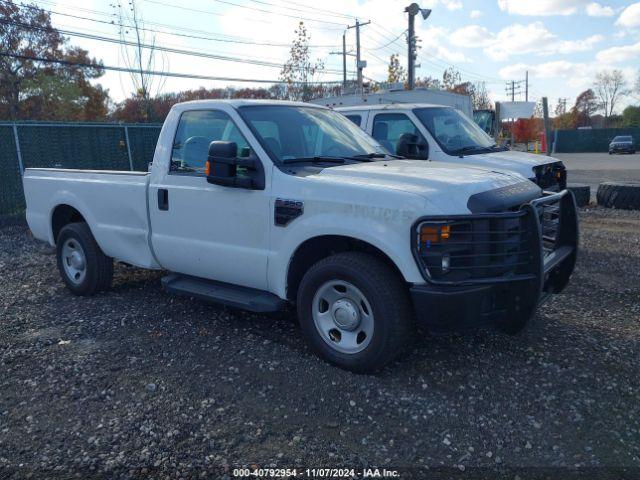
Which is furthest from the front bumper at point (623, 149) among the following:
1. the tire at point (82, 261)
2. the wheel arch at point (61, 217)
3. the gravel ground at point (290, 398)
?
the tire at point (82, 261)

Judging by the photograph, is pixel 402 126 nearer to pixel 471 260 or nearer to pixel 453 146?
pixel 453 146

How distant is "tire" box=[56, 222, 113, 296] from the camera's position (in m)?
5.92

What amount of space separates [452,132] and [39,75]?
103 ft

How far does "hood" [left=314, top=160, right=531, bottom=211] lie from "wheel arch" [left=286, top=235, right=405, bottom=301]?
0.43 meters

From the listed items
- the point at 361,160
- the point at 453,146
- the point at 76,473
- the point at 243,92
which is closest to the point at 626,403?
the point at 361,160

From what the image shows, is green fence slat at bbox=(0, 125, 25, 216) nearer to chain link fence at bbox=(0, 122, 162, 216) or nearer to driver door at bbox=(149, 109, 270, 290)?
chain link fence at bbox=(0, 122, 162, 216)

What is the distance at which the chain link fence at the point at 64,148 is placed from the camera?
12078mm

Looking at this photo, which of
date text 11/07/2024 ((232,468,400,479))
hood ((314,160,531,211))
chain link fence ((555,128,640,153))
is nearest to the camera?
date text 11/07/2024 ((232,468,400,479))

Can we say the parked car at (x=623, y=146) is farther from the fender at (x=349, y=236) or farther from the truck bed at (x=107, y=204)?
the fender at (x=349, y=236)

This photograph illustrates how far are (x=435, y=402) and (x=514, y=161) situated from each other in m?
4.78

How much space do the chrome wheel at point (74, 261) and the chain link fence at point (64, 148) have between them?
7003 millimetres

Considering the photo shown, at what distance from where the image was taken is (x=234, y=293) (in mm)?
4707

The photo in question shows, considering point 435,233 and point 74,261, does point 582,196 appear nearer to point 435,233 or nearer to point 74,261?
point 435,233

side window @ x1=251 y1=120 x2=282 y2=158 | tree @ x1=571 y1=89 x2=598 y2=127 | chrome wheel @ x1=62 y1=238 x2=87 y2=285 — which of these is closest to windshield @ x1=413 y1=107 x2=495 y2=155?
side window @ x1=251 y1=120 x2=282 y2=158
